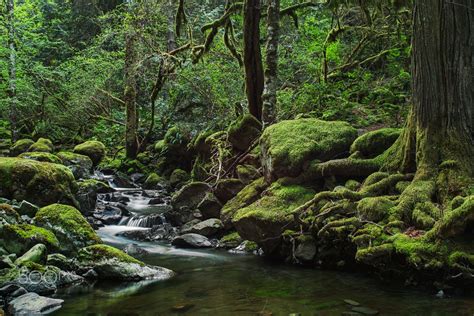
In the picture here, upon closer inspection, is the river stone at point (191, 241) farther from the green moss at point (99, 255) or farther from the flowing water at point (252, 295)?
the green moss at point (99, 255)

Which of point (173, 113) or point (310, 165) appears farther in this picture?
point (173, 113)

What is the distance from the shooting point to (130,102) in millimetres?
19328

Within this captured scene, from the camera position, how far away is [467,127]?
6371 millimetres

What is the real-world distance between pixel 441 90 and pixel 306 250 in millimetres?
3055

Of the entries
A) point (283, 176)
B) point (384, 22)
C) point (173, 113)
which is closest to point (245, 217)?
point (283, 176)

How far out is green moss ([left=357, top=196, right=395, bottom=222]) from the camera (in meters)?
6.25

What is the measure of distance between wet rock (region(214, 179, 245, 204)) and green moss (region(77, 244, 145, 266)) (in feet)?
12.4

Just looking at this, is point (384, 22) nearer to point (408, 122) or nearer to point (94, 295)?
point (408, 122)

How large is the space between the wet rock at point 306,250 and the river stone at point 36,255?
3742 mm

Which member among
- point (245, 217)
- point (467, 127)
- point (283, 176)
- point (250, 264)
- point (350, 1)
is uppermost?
point (350, 1)

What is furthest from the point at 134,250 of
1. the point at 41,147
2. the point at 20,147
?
the point at 20,147

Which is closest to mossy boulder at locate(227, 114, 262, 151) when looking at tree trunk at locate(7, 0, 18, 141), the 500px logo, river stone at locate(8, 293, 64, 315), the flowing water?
A: the flowing water

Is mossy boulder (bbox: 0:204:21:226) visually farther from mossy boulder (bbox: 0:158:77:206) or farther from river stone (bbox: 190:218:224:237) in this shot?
river stone (bbox: 190:218:224:237)

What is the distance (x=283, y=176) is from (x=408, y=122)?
249 cm
